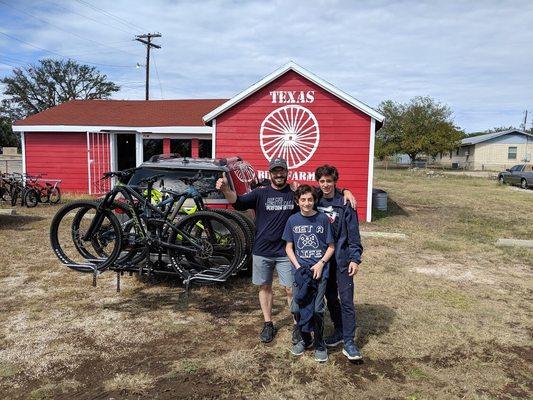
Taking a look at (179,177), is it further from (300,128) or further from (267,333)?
(300,128)

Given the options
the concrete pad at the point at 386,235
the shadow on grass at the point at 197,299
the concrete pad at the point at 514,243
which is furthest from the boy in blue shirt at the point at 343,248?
the concrete pad at the point at 514,243

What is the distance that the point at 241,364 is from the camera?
366 centimetres

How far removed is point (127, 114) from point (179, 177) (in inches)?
514

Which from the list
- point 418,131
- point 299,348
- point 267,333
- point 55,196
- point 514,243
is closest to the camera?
point 299,348

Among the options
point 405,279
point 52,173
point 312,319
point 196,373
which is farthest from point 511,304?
point 52,173

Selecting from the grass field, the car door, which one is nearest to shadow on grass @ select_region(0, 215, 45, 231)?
the grass field

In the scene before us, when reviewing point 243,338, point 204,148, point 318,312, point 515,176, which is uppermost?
point 204,148

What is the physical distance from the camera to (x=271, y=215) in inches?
157

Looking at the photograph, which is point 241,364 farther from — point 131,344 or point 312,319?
point 131,344

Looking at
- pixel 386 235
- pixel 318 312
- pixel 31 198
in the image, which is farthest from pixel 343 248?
pixel 31 198

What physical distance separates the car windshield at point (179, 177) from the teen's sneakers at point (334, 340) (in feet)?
7.52

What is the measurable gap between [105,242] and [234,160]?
8.05 feet

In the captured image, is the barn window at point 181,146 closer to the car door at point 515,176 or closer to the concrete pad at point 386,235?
the concrete pad at point 386,235

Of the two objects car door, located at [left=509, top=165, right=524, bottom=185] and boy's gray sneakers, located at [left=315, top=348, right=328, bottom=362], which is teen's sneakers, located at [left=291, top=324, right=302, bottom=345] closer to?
boy's gray sneakers, located at [left=315, top=348, right=328, bottom=362]
